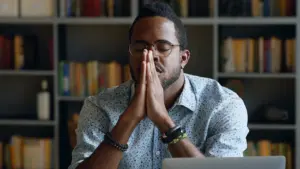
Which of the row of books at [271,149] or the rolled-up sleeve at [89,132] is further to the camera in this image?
the row of books at [271,149]

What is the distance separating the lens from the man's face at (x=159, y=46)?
2152 mm

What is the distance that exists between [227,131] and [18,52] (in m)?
2.38

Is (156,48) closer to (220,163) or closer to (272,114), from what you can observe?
(220,163)

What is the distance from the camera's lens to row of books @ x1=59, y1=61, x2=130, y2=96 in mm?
4066

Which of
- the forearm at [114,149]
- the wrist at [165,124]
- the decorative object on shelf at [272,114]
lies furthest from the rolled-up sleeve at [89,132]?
the decorative object on shelf at [272,114]

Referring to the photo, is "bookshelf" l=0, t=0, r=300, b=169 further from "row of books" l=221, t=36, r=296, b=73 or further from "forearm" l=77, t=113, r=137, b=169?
"forearm" l=77, t=113, r=137, b=169

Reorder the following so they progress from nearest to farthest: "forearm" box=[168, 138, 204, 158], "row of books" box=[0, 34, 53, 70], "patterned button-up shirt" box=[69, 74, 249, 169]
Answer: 1. "forearm" box=[168, 138, 204, 158]
2. "patterned button-up shirt" box=[69, 74, 249, 169]
3. "row of books" box=[0, 34, 53, 70]

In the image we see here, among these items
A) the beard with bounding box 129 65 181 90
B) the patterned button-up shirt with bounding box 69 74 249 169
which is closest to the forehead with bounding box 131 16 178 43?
the beard with bounding box 129 65 181 90

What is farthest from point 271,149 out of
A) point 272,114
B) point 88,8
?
point 88,8

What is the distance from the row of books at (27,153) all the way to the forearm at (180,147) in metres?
2.27

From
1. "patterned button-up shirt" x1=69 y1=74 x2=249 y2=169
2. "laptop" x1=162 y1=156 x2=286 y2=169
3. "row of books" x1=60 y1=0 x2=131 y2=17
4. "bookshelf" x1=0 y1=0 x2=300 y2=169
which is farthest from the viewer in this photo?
"row of books" x1=60 y1=0 x2=131 y2=17

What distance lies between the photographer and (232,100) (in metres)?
2.23

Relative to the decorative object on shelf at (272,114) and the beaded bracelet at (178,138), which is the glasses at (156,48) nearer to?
the beaded bracelet at (178,138)

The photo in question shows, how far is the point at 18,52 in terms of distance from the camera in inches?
163
